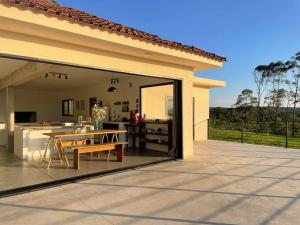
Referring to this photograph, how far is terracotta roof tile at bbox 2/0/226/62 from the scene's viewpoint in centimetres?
381

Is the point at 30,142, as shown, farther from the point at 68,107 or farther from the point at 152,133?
the point at 68,107

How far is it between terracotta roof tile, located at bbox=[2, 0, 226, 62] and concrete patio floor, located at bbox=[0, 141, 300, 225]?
2885 millimetres

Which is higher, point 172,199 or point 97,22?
point 97,22

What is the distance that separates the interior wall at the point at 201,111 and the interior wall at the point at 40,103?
855cm

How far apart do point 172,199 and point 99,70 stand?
3.32 m

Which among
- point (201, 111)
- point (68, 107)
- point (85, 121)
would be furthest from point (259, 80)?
point (85, 121)

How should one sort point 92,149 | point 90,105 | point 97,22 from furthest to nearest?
point 90,105 < point 92,149 < point 97,22

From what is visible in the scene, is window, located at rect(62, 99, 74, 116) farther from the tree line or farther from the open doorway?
the tree line

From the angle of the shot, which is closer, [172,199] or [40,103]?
[172,199]

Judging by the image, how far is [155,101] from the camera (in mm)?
9859

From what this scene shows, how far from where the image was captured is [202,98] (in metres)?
11.9

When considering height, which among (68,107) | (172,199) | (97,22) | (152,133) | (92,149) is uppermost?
(97,22)

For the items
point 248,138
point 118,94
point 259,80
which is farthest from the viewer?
point 259,80

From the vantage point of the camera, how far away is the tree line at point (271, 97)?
70.9ft
